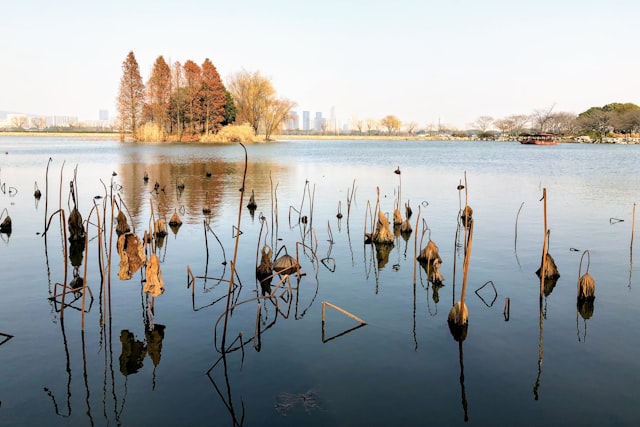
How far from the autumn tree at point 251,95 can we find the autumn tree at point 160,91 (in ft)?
49.6

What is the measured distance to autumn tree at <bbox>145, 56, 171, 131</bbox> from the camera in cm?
7894

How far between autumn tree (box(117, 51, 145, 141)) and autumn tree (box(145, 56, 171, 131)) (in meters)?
1.59

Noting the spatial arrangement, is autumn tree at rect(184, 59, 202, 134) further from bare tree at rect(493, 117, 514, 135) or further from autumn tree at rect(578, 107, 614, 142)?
bare tree at rect(493, 117, 514, 135)

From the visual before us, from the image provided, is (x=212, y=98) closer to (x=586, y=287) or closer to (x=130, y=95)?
(x=130, y=95)

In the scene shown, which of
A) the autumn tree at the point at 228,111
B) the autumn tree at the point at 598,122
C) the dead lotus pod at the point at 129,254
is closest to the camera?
the dead lotus pod at the point at 129,254

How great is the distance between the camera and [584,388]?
596 centimetres

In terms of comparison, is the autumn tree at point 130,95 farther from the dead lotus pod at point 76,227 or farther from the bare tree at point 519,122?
the bare tree at point 519,122

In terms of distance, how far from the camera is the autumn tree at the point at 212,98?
79.2 meters

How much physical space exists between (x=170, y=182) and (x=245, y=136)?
158ft

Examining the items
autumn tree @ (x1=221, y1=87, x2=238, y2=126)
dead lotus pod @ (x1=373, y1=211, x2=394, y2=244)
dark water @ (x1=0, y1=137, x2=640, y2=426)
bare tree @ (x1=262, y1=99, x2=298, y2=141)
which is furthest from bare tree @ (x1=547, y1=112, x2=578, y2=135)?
dark water @ (x1=0, y1=137, x2=640, y2=426)

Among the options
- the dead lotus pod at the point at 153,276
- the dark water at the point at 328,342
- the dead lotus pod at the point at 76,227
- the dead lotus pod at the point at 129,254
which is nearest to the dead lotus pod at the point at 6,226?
the dark water at the point at 328,342

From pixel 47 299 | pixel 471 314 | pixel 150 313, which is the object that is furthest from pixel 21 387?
pixel 471 314

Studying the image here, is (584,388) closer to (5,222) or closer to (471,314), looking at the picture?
(471,314)

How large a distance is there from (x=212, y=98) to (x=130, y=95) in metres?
13.1
